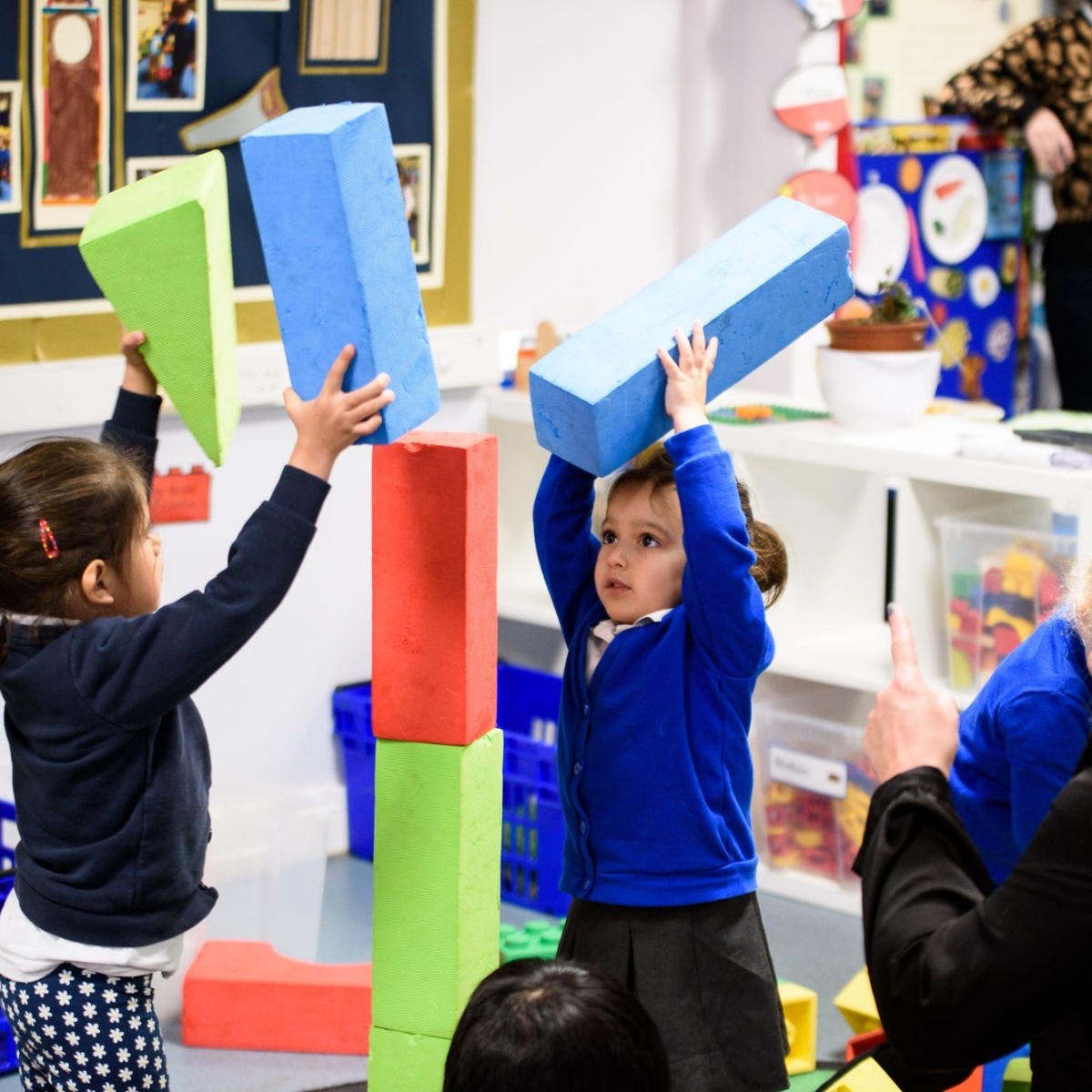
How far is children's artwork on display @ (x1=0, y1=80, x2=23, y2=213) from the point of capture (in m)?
2.53

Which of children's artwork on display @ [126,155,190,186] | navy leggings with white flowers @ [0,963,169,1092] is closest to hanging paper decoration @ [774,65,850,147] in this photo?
children's artwork on display @ [126,155,190,186]

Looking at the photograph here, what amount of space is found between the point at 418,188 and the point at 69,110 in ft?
2.24

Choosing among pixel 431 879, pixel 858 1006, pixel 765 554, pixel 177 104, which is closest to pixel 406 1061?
pixel 431 879

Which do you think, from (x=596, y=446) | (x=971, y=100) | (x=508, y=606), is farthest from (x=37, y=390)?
(x=971, y=100)

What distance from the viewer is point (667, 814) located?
168 cm

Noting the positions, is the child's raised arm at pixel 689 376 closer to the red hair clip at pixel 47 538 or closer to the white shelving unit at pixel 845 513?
the red hair clip at pixel 47 538

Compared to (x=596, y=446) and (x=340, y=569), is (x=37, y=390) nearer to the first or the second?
(x=340, y=569)

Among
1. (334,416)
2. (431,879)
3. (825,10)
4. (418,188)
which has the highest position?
(825,10)

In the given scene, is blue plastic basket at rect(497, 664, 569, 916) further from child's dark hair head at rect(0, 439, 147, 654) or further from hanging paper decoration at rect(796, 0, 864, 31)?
hanging paper decoration at rect(796, 0, 864, 31)

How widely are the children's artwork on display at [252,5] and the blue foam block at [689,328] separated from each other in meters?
1.45

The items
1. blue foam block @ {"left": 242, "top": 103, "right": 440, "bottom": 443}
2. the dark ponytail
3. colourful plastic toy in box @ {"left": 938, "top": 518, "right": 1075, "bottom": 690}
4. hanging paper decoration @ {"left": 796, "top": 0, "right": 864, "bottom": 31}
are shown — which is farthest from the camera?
hanging paper decoration @ {"left": 796, "top": 0, "right": 864, "bottom": 31}

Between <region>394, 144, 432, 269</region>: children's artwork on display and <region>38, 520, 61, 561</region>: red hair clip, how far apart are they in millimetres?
1553

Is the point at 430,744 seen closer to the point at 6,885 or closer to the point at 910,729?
the point at 910,729

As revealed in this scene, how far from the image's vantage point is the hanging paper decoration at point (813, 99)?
350 cm
